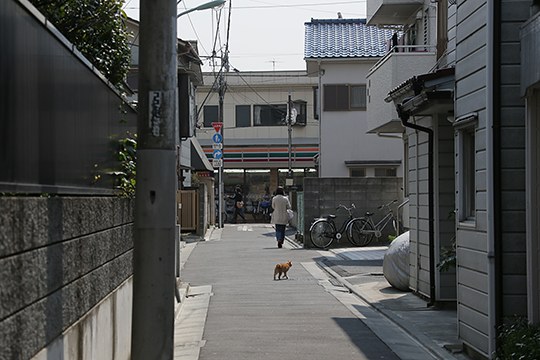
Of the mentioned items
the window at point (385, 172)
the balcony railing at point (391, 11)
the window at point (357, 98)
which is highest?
the balcony railing at point (391, 11)

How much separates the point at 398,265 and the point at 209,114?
36.6 meters

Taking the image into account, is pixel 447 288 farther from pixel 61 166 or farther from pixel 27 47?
pixel 27 47

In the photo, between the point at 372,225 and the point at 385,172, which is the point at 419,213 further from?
the point at 385,172

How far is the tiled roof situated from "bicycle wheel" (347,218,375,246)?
11594 mm

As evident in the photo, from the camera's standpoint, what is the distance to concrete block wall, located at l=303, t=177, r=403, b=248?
86.7 ft

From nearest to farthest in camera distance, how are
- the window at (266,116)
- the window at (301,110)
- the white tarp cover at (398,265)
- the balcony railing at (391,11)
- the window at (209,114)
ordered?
the white tarp cover at (398,265)
the balcony railing at (391,11)
the window at (301,110)
the window at (209,114)
the window at (266,116)

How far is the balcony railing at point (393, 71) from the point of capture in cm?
1883

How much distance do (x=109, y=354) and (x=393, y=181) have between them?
2042cm

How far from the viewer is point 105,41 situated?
340 inches

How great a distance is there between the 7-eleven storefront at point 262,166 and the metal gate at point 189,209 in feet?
57.9

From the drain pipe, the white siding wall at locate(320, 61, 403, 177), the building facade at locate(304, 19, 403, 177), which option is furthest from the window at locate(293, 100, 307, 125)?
the drain pipe

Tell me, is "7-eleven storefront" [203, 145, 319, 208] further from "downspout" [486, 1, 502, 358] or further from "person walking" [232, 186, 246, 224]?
"downspout" [486, 1, 502, 358]

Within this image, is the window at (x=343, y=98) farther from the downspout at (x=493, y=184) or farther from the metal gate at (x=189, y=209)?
the downspout at (x=493, y=184)

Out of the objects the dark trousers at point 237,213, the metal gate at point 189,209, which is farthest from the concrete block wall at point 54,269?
the dark trousers at point 237,213
